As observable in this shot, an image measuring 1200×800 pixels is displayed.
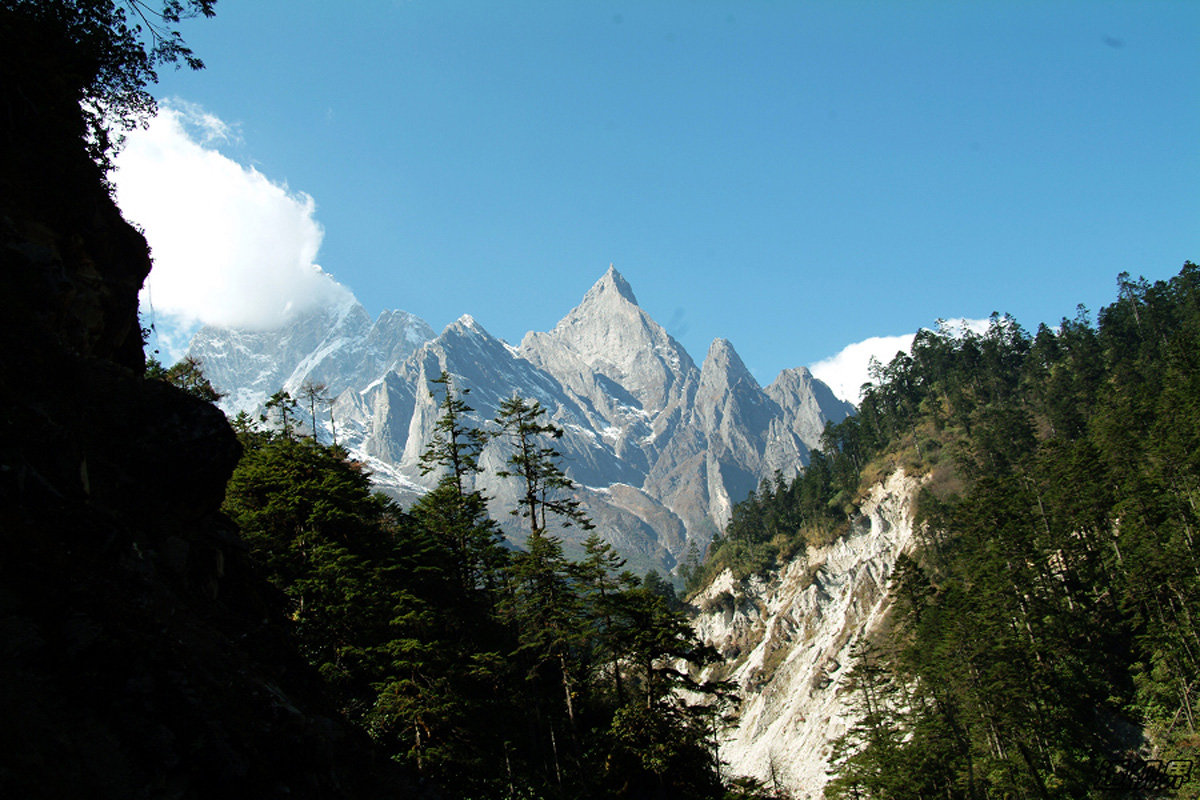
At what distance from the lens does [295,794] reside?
11125 mm

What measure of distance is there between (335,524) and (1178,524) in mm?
51641

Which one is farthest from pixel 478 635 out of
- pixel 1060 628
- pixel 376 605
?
pixel 1060 628

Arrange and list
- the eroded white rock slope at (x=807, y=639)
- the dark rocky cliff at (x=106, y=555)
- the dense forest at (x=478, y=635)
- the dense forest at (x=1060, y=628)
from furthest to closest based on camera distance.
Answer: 1. the eroded white rock slope at (x=807, y=639)
2. the dense forest at (x=1060, y=628)
3. the dense forest at (x=478, y=635)
4. the dark rocky cliff at (x=106, y=555)

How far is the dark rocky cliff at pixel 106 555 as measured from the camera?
336 inches

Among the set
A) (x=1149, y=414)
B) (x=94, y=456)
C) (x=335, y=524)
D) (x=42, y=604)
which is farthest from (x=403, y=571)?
(x=1149, y=414)

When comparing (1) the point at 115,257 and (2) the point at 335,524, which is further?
(2) the point at 335,524

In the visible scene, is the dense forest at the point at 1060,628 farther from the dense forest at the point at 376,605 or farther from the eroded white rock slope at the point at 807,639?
the eroded white rock slope at the point at 807,639

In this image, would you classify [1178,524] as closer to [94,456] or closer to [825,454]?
[94,456]

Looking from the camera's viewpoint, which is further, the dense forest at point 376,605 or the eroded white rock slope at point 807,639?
the eroded white rock slope at point 807,639

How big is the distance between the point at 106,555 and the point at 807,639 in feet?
316

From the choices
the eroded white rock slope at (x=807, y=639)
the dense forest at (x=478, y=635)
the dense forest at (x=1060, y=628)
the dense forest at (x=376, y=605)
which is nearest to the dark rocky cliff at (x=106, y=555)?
the dense forest at (x=376, y=605)

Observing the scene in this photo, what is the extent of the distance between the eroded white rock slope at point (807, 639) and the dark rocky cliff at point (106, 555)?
6200cm

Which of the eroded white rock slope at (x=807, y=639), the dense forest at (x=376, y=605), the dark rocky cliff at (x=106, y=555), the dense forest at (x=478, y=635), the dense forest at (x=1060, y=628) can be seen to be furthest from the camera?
the eroded white rock slope at (x=807, y=639)

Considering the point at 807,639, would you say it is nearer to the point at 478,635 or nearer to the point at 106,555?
the point at 478,635
